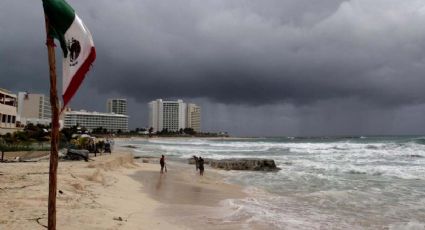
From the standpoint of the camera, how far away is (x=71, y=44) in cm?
495

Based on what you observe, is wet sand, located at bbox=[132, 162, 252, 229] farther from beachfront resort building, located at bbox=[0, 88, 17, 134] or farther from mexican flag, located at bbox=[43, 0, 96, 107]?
beachfront resort building, located at bbox=[0, 88, 17, 134]

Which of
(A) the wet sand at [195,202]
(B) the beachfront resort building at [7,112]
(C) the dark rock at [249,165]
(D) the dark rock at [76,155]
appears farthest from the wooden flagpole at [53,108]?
(B) the beachfront resort building at [7,112]

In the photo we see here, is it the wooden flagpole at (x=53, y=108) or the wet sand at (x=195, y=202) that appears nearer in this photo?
the wooden flagpole at (x=53, y=108)

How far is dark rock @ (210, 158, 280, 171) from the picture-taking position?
1303 inches

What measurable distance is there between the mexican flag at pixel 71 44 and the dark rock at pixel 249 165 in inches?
1130

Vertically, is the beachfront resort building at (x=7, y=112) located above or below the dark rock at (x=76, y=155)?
above

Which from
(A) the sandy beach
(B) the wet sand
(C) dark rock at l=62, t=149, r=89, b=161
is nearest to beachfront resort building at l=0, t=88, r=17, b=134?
(C) dark rock at l=62, t=149, r=89, b=161

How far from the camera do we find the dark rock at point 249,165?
3311 cm

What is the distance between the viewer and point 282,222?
11.9 metres

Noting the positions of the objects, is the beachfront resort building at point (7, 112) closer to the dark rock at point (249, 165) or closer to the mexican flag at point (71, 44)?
the dark rock at point (249, 165)

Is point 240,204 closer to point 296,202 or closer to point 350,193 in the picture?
point 296,202

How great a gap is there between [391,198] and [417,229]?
636 cm

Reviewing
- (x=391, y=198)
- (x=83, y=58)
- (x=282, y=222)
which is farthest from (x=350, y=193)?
(x=83, y=58)

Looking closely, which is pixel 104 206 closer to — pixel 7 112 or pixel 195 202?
pixel 195 202
